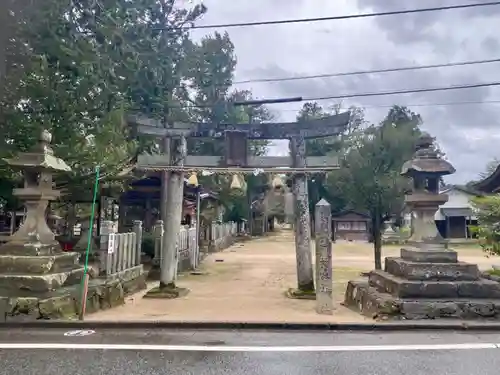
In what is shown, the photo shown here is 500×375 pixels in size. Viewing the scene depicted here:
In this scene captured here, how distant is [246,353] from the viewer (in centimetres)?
557

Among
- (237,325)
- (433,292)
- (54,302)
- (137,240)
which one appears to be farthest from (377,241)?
(54,302)

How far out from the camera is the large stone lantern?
7926mm

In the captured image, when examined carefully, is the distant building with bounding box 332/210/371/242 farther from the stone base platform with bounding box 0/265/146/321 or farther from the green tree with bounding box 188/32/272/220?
the stone base platform with bounding box 0/265/146/321

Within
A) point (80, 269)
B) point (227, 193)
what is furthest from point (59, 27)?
point (227, 193)

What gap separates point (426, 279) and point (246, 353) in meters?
4.05

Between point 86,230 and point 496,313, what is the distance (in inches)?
471

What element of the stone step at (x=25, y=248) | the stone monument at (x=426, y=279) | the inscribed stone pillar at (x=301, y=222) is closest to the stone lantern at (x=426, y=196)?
the stone monument at (x=426, y=279)

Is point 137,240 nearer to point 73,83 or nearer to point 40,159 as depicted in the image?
point 73,83

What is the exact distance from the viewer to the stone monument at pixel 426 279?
7488 mm

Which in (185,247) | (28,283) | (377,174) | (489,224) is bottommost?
(28,283)

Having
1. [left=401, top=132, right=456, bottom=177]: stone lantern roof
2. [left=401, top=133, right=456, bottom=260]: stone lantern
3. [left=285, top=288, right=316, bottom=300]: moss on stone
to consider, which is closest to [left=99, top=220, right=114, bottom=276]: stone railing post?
[left=285, top=288, right=316, bottom=300]: moss on stone

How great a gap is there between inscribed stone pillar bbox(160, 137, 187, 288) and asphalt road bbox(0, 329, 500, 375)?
395 cm

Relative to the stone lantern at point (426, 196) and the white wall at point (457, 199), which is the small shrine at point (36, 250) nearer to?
the stone lantern at point (426, 196)

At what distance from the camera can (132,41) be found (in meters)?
13.1
